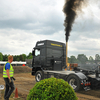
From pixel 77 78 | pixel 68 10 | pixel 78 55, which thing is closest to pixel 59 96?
pixel 77 78

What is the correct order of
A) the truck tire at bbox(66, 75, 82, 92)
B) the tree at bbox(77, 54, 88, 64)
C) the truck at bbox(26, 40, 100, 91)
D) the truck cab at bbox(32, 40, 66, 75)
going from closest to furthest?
the truck tire at bbox(66, 75, 82, 92)
the tree at bbox(77, 54, 88, 64)
the truck at bbox(26, 40, 100, 91)
the truck cab at bbox(32, 40, 66, 75)

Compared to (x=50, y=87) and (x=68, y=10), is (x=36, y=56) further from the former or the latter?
(x=68, y=10)

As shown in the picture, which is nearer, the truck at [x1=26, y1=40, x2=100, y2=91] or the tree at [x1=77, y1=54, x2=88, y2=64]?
the tree at [x1=77, y1=54, x2=88, y2=64]

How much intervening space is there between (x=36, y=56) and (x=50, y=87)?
913 centimetres

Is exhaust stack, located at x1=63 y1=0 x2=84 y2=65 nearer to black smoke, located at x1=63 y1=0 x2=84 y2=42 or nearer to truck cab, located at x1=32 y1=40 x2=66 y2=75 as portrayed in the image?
black smoke, located at x1=63 y1=0 x2=84 y2=42

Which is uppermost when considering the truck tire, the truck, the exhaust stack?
the exhaust stack

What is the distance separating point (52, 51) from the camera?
12242mm

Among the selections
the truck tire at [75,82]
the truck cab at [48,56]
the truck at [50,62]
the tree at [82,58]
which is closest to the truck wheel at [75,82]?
the truck tire at [75,82]

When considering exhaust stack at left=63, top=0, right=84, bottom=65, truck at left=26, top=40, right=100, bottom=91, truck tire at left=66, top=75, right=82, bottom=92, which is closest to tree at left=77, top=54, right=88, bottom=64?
truck at left=26, top=40, right=100, bottom=91

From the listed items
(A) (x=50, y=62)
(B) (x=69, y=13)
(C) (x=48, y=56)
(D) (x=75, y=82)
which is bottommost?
(D) (x=75, y=82)

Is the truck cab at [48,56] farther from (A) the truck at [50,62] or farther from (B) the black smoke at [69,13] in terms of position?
(B) the black smoke at [69,13]

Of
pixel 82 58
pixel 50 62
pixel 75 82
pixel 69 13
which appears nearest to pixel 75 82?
pixel 75 82

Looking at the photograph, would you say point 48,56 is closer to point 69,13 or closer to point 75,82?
point 75,82

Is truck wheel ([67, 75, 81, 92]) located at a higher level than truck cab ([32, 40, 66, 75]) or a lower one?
lower
